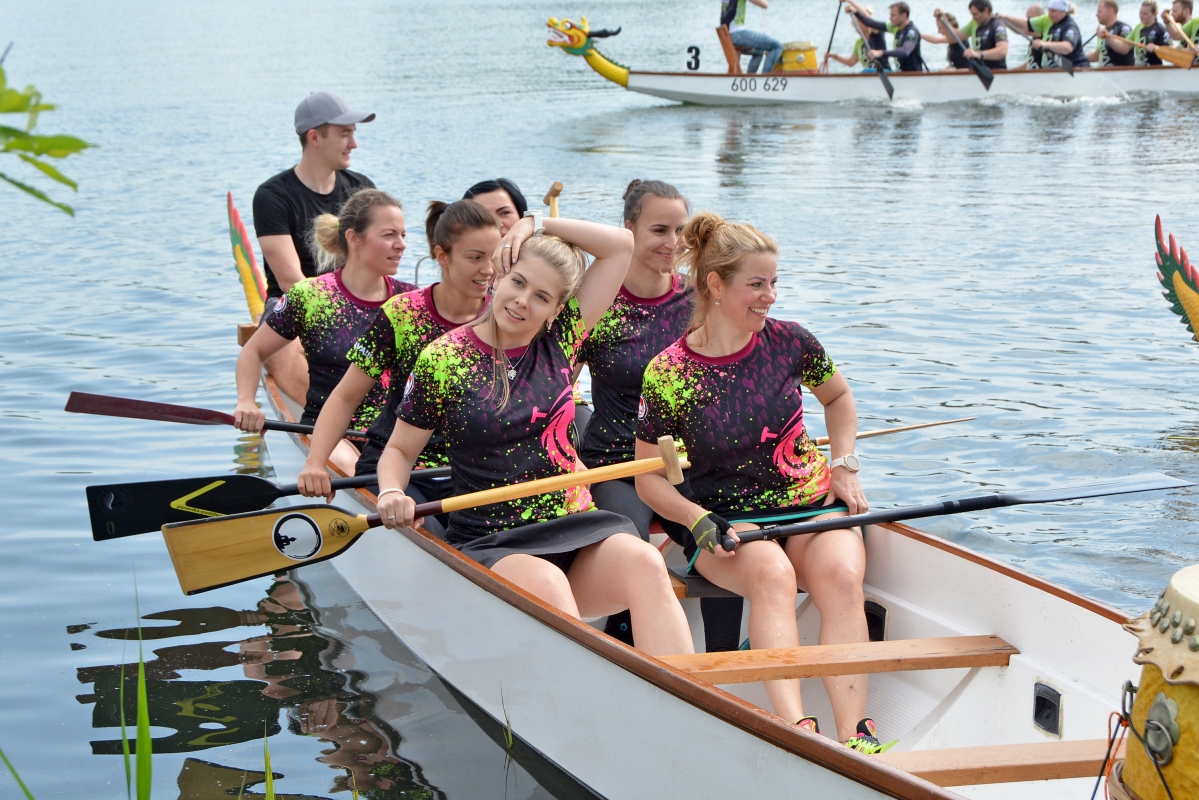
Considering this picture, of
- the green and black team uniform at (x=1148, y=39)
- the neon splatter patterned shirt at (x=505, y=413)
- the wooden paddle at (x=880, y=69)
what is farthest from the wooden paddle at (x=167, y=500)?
the green and black team uniform at (x=1148, y=39)

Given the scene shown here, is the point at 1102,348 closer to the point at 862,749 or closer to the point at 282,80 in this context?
the point at 862,749

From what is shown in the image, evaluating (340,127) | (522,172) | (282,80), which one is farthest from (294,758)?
(282,80)

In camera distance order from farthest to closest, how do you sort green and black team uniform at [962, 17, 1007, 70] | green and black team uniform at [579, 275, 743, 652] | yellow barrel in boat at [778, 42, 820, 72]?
yellow barrel in boat at [778, 42, 820, 72] → green and black team uniform at [962, 17, 1007, 70] → green and black team uniform at [579, 275, 743, 652]

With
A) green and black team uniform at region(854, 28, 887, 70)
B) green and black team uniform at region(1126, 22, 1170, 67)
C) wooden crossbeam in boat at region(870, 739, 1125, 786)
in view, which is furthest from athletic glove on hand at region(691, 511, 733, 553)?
green and black team uniform at region(1126, 22, 1170, 67)

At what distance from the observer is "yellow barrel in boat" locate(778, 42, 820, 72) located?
62.4ft

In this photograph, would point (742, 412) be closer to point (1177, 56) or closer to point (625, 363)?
point (625, 363)

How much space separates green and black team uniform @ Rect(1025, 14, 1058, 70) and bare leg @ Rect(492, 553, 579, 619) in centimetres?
1670

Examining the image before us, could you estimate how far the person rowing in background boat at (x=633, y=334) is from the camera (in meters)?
3.78

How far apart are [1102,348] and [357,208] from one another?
542 centimetres

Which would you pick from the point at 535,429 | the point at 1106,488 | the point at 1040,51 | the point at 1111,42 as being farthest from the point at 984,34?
the point at 535,429

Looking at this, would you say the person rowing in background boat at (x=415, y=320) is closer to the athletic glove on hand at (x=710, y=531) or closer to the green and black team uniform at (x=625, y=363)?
the green and black team uniform at (x=625, y=363)

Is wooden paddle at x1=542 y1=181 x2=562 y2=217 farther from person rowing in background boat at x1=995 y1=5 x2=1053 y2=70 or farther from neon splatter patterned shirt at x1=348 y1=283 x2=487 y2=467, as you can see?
person rowing in background boat at x1=995 y1=5 x2=1053 y2=70

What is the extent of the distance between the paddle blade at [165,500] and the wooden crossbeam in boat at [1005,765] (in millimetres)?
2501

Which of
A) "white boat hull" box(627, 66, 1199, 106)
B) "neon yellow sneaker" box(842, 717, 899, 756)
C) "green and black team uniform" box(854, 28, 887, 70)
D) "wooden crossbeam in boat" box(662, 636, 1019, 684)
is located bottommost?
"neon yellow sneaker" box(842, 717, 899, 756)
